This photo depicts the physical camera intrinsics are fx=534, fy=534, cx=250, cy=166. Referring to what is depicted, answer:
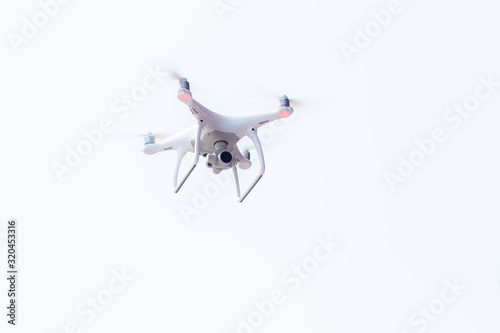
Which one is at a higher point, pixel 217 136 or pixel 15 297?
pixel 15 297

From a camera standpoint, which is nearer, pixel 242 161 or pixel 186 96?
pixel 186 96

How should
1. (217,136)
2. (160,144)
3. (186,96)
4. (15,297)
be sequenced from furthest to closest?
(15,297), (160,144), (217,136), (186,96)

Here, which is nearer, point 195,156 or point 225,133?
point 195,156

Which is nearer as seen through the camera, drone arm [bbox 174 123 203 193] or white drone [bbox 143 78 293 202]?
drone arm [bbox 174 123 203 193]

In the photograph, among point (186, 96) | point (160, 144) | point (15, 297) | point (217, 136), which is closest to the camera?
point (186, 96)

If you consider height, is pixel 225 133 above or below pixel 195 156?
above

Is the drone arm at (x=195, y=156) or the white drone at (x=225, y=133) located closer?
the drone arm at (x=195, y=156)

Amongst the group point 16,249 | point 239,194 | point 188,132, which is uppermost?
point 16,249

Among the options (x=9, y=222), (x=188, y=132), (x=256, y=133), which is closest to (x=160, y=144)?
(x=188, y=132)

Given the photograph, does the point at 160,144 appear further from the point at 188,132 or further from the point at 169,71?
the point at 169,71

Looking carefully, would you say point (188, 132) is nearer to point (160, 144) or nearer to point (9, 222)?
point (160, 144)
